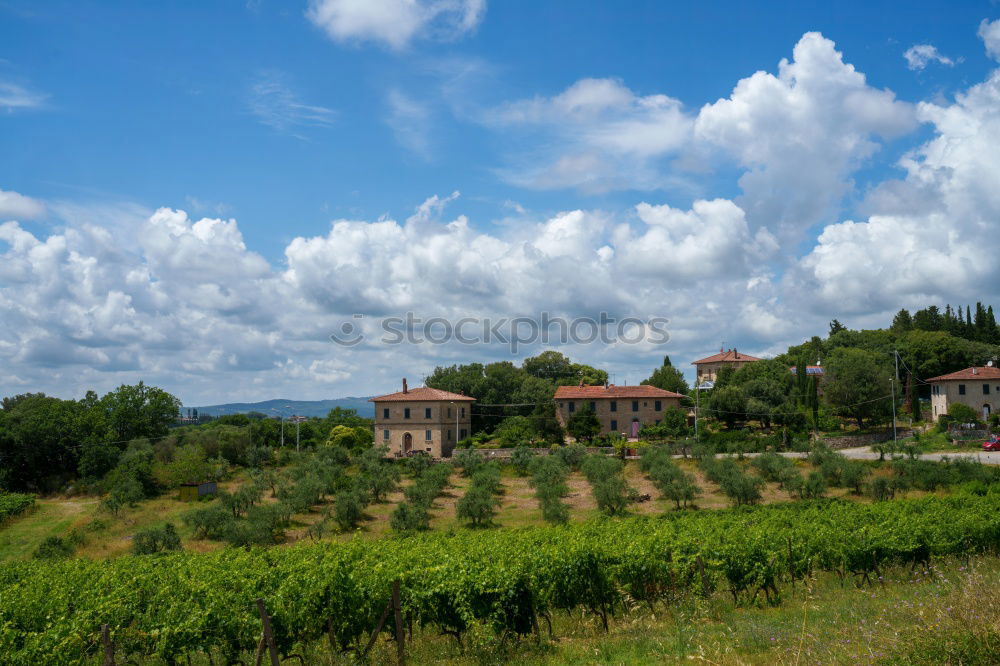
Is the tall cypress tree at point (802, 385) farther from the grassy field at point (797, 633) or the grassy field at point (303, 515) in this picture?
the grassy field at point (797, 633)

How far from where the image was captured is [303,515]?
126 feet

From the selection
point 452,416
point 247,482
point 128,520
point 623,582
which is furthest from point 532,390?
point 623,582

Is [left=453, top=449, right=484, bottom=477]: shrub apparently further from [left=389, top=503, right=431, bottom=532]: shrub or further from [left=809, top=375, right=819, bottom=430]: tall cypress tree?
[left=809, top=375, right=819, bottom=430]: tall cypress tree

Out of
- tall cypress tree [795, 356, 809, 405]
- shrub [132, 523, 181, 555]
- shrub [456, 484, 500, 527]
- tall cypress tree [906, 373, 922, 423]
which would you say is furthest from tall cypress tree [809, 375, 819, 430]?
shrub [132, 523, 181, 555]

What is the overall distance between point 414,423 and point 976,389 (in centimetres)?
5187

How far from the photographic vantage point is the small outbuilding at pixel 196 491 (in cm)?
4647

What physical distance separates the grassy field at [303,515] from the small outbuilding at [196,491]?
2.95 feet

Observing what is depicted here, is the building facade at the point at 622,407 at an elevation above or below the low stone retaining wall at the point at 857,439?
above

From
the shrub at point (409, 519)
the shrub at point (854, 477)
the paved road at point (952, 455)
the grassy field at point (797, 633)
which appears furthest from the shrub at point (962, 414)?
the grassy field at point (797, 633)

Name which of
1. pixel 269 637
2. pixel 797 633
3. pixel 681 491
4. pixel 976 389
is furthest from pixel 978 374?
pixel 269 637

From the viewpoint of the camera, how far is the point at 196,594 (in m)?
12.3

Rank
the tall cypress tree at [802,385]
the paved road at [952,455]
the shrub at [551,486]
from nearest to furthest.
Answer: the shrub at [551,486] → the paved road at [952,455] → the tall cypress tree at [802,385]

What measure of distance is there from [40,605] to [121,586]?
134 centimetres

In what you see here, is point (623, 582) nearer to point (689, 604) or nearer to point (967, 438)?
point (689, 604)
